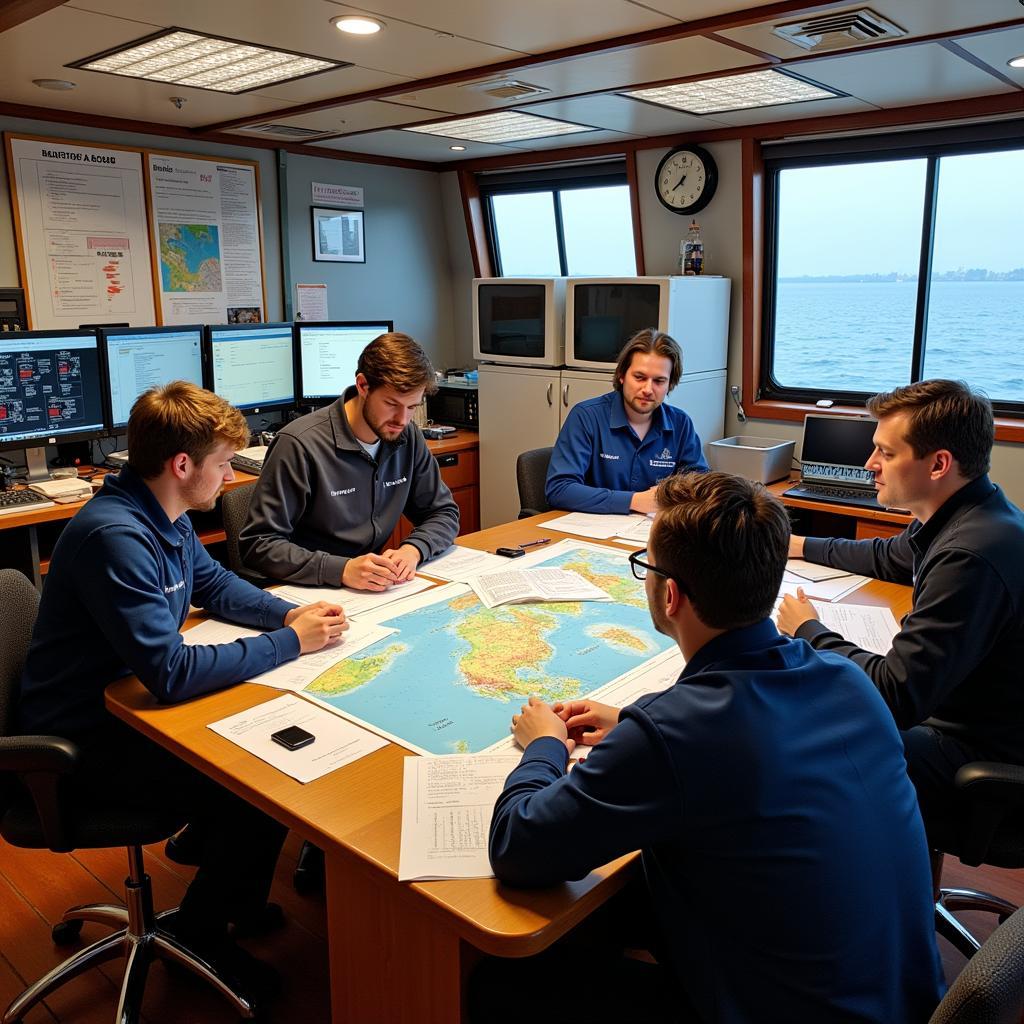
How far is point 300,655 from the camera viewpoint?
1.86 meters

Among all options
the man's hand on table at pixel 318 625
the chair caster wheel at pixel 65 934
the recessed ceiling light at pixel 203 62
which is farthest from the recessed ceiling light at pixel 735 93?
the chair caster wheel at pixel 65 934

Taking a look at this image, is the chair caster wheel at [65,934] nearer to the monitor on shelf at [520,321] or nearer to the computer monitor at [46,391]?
the computer monitor at [46,391]

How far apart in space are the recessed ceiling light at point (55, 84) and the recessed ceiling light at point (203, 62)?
0.27m

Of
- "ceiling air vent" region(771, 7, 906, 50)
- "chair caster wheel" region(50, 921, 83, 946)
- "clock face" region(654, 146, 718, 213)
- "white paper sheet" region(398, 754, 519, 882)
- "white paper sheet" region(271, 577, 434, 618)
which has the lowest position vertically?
"chair caster wheel" region(50, 921, 83, 946)

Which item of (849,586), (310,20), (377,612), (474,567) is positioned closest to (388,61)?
(310,20)

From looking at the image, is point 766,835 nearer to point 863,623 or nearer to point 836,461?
point 863,623

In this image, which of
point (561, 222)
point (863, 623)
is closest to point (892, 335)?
point (561, 222)

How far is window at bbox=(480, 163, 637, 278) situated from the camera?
489 centimetres

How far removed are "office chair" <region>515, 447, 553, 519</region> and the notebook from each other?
43.4 inches

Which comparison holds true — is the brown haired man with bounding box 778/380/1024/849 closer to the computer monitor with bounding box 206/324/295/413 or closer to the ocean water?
the ocean water

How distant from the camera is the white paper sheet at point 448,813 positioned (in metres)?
1.21

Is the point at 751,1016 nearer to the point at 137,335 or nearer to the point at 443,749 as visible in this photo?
the point at 443,749

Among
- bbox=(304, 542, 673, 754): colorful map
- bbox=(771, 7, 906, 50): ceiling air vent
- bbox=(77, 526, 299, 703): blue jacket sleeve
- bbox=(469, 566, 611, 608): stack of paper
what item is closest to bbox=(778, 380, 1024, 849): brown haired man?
bbox=(304, 542, 673, 754): colorful map

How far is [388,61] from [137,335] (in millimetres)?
1556
